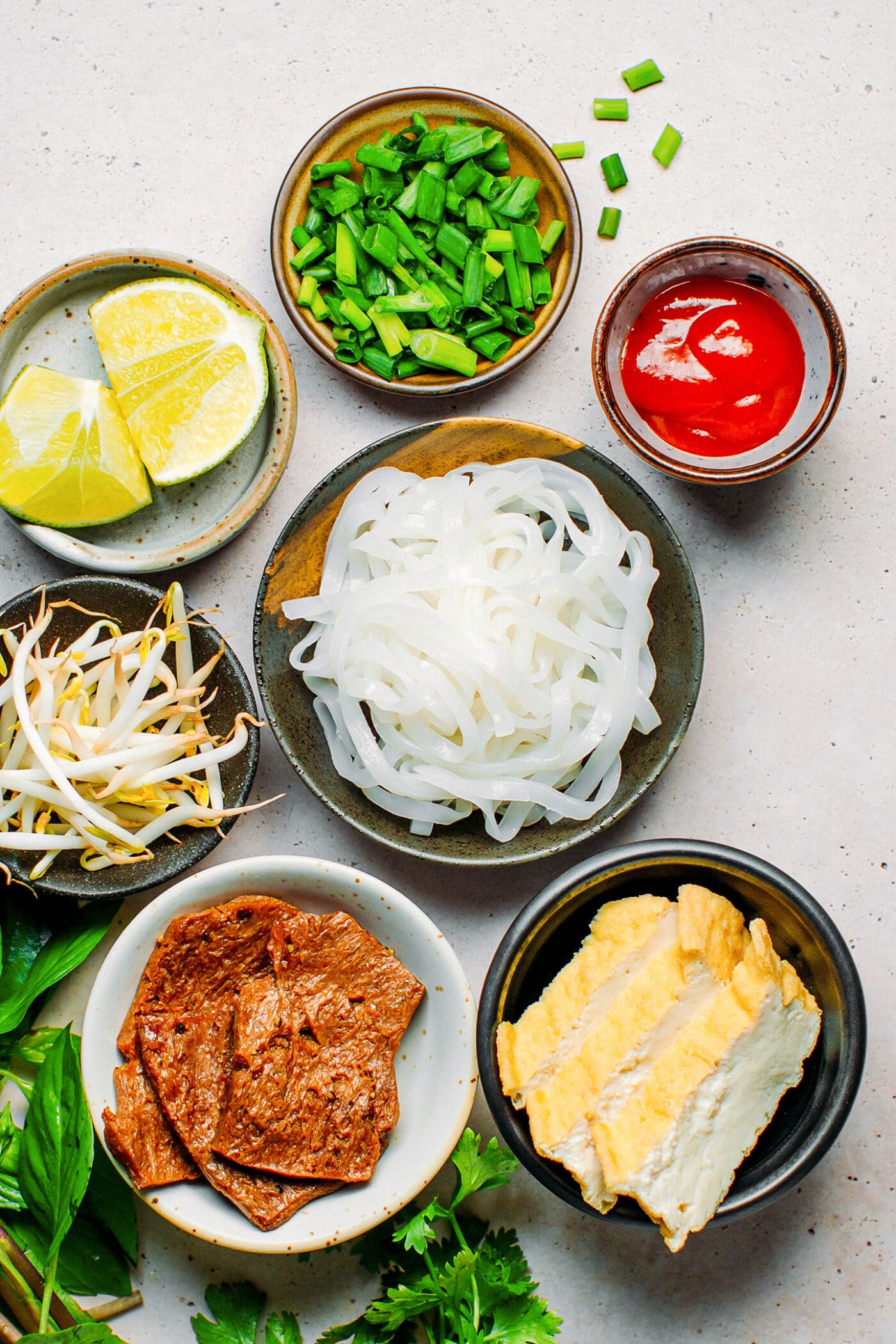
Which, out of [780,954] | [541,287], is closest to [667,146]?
[541,287]

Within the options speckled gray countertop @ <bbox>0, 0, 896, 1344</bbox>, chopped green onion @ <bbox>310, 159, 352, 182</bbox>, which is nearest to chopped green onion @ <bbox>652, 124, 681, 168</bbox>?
speckled gray countertop @ <bbox>0, 0, 896, 1344</bbox>

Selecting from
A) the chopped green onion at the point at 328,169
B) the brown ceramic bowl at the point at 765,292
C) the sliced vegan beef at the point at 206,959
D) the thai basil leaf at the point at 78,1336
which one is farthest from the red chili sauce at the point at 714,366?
the thai basil leaf at the point at 78,1336

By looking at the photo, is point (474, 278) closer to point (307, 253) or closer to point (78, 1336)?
point (307, 253)

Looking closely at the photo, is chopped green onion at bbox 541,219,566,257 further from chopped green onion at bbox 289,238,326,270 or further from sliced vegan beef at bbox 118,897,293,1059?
sliced vegan beef at bbox 118,897,293,1059

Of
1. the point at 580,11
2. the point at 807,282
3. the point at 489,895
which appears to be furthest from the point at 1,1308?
the point at 580,11

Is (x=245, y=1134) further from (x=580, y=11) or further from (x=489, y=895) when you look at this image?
(x=580, y=11)
